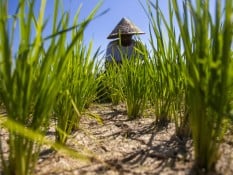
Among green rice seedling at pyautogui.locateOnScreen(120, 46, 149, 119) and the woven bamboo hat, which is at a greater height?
the woven bamboo hat

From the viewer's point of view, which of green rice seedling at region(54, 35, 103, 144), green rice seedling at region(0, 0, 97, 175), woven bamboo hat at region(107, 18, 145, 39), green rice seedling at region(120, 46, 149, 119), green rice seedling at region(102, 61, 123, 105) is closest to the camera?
green rice seedling at region(0, 0, 97, 175)

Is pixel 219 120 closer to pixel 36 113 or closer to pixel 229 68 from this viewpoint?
pixel 229 68

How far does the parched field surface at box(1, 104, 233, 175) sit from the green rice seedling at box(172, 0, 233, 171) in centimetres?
8

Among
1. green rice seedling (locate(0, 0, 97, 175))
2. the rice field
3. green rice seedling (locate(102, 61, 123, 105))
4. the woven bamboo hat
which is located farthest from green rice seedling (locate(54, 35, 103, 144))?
the woven bamboo hat

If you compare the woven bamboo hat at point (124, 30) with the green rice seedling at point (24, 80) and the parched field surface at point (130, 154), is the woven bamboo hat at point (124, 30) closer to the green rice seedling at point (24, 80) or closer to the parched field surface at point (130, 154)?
the parched field surface at point (130, 154)

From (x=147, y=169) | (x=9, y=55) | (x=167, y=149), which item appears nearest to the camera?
(x=9, y=55)

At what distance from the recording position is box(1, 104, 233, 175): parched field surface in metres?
0.94

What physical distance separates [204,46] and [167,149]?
427 mm


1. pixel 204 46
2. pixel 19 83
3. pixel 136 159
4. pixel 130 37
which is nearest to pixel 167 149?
pixel 136 159

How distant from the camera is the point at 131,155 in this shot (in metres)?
1.08

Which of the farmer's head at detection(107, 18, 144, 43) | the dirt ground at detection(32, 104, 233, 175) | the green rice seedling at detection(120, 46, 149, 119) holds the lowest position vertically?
the dirt ground at detection(32, 104, 233, 175)

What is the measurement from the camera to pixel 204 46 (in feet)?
2.78

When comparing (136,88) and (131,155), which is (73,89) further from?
(136,88)

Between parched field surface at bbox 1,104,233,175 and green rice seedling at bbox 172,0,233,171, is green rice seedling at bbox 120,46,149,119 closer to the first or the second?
parched field surface at bbox 1,104,233,175
